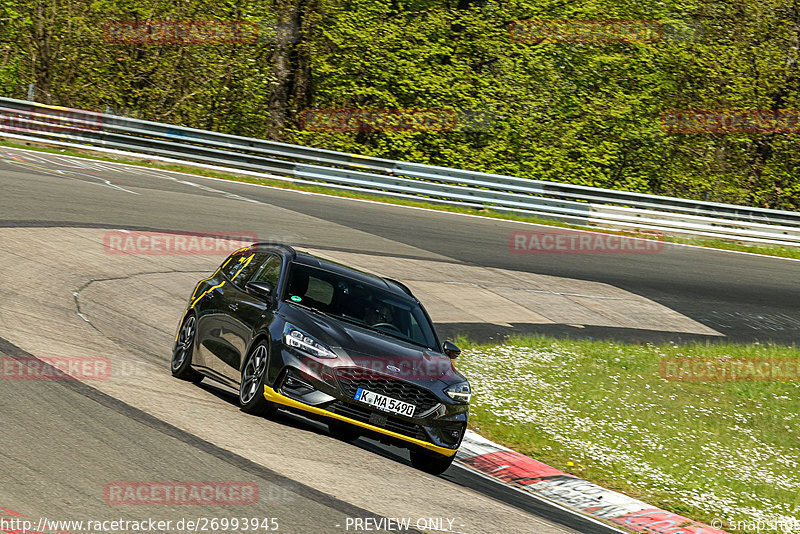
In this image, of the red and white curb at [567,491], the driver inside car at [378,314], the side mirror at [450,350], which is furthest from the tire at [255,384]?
the red and white curb at [567,491]

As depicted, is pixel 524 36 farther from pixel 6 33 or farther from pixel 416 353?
pixel 416 353

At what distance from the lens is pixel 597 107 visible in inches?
1325

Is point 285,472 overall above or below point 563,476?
above

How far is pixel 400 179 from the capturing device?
2605 centimetres

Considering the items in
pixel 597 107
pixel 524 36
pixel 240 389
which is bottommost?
pixel 240 389

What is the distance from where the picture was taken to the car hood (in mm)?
8211

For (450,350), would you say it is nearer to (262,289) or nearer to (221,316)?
(262,289)

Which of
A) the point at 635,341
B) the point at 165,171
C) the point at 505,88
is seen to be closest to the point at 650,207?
the point at 505,88

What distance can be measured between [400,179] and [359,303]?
17.0 metres

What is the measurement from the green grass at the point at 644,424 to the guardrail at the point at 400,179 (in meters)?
11.2

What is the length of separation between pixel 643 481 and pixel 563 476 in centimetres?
79

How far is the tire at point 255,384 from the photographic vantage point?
8312mm

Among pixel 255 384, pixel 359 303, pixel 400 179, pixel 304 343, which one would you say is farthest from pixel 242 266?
pixel 400 179

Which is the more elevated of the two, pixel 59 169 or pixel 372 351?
pixel 59 169
